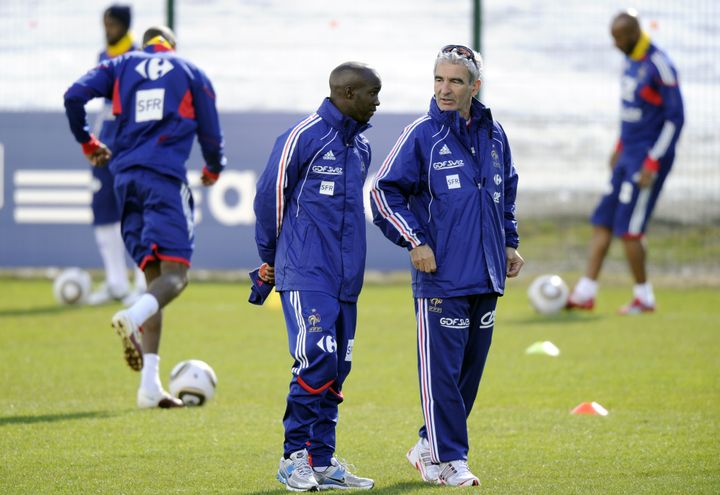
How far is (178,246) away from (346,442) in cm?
196

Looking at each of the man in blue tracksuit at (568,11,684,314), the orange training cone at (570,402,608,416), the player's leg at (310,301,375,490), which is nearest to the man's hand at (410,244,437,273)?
the player's leg at (310,301,375,490)

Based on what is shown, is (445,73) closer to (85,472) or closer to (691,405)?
(85,472)

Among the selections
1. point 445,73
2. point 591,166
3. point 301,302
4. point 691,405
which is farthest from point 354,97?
point 591,166

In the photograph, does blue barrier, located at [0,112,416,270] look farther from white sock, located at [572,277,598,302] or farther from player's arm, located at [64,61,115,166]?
player's arm, located at [64,61,115,166]

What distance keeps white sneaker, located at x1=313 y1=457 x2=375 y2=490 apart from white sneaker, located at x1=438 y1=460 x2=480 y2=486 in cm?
33

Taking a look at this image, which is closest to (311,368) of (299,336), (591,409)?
(299,336)

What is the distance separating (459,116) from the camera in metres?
6.11

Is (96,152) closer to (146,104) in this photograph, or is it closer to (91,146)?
(91,146)

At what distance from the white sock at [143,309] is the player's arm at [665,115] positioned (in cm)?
668

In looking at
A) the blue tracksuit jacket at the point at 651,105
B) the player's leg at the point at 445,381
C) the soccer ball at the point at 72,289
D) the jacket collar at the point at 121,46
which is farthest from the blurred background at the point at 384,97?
the player's leg at the point at 445,381

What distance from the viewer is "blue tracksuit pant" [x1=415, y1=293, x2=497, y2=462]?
19.9 ft

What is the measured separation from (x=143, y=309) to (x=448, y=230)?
254 cm

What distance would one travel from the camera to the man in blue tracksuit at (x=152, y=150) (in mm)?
8344

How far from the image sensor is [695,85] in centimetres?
1666
